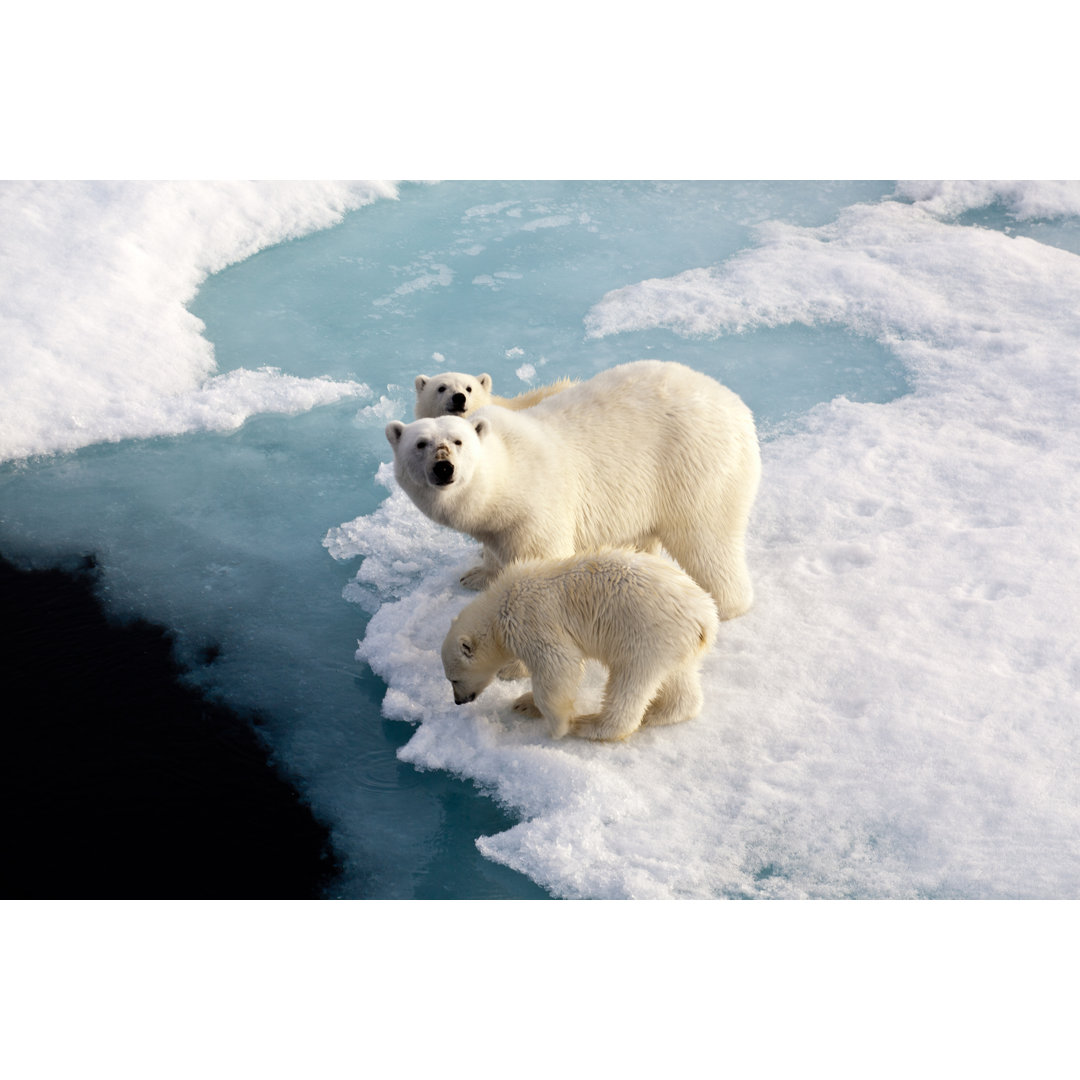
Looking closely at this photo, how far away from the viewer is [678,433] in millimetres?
4488

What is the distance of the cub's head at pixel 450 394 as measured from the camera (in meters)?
4.85

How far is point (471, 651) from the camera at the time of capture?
4117 millimetres

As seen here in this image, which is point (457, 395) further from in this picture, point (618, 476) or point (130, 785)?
point (130, 785)

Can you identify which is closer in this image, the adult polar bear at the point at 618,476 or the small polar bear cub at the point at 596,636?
the small polar bear cub at the point at 596,636

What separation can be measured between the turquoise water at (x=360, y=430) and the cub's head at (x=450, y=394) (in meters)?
0.89

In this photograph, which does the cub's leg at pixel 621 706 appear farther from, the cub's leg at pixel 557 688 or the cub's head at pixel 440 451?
the cub's head at pixel 440 451

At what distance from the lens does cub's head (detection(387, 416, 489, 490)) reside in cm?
392

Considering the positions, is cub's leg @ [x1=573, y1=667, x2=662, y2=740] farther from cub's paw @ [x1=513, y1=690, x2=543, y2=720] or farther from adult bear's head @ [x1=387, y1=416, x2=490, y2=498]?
adult bear's head @ [x1=387, y1=416, x2=490, y2=498]

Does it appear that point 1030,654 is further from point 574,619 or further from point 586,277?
point 586,277

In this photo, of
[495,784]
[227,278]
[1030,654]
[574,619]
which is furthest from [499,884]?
[227,278]

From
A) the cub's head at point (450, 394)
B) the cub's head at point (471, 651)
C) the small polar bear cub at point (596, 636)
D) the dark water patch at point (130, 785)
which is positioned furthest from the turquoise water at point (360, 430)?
the cub's head at point (450, 394)

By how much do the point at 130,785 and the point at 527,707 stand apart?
1.48 m

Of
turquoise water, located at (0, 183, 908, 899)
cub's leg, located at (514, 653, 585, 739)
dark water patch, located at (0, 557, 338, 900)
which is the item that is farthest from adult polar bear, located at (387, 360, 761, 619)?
dark water patch, located at (0, 557, 338, 900)

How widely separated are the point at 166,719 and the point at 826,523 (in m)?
3.13
